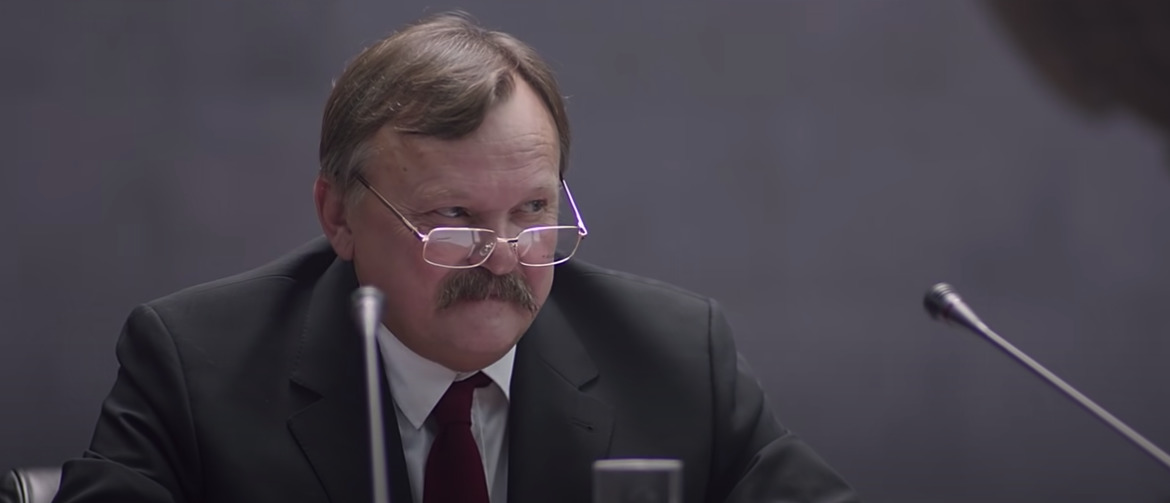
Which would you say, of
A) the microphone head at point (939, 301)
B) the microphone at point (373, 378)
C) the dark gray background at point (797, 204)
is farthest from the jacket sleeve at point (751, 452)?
the microphone at point (373, 378)

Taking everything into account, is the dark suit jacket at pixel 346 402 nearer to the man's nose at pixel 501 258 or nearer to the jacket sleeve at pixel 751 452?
Answer: the jacket sleeve at pixel 751 452

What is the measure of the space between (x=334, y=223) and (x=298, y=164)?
671mm

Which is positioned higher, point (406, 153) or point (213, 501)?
point (406, 153)

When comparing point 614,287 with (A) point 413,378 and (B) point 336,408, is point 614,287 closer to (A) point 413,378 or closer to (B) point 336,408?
(A) point 413,378

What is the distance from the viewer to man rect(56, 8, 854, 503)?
210cm

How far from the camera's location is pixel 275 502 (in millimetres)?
2113

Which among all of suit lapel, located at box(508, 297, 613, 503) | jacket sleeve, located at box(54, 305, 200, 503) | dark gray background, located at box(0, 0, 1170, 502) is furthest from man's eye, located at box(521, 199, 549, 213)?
dark gray background, located at box(0, 0, 1170, 502)

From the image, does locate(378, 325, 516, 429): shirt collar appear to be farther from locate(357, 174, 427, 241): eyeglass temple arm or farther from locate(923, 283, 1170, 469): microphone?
locate(923, 283, 1170, 469): microphone

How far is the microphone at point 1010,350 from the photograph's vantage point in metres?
1.80

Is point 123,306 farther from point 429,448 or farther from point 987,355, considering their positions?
point 987,355

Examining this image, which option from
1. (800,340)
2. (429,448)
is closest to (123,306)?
(429,448)

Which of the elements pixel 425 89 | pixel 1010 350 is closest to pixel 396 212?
pixel 425 89

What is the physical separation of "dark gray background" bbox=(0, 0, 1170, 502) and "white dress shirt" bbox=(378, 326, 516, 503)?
2.65 feet

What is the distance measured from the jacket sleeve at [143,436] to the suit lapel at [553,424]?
1.70 ft
